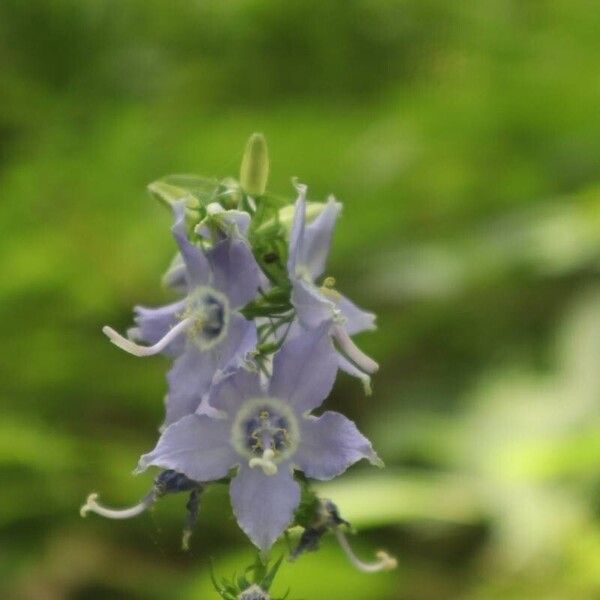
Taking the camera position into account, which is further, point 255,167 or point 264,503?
point 255,167

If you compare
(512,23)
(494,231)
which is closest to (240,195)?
(494,231)

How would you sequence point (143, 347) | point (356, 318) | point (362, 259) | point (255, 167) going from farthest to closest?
1. point (362, 259)
2. point (356, 318)
3. point (255, 167)
4. point (143, 347)

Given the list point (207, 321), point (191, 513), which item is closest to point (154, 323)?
point (207, 321)

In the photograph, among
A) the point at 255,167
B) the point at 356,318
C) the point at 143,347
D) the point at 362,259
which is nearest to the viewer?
the point at 143,347

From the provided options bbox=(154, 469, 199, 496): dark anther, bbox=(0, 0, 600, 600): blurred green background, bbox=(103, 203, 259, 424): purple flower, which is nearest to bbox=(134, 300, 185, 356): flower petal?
bbox=(103, 203, 259, 424): purple flower

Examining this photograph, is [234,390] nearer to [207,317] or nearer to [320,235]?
[207,317]

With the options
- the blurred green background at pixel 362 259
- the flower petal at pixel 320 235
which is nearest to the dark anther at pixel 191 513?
the flower petal at pixel 320 235

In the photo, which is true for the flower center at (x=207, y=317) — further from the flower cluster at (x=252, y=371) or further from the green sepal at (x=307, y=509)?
the green sepal at (x=307, y=509)
